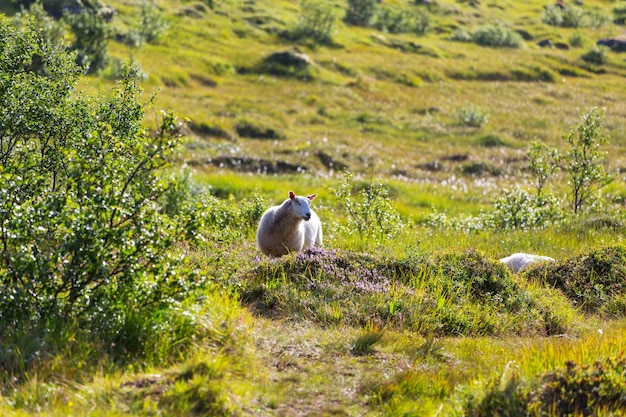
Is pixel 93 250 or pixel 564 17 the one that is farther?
pixel 564 17

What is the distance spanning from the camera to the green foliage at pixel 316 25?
8081 cm

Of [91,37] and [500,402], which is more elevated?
[500,402]

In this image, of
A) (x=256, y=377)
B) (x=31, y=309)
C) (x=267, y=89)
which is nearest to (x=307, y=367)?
(x=256, y=377)

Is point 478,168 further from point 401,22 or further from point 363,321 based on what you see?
point 401,22

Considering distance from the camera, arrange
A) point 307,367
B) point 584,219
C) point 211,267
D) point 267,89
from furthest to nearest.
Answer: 1. point 267,89
2. point 584,219
3. point 211,267
4. point 307,367

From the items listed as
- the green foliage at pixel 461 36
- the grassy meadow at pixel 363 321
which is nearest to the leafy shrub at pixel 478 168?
the grassy meadow at pixel 363 321

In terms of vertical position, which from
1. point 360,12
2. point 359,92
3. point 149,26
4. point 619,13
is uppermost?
point 619,13

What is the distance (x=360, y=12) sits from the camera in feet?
338

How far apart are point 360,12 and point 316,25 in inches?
925

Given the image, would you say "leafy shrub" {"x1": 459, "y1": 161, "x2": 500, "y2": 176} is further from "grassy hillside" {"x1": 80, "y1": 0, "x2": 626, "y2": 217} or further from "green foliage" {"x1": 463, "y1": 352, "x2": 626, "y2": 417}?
"green foliage" {"x1": 463, "y1": 352, "x2": 626, "y2": 417}

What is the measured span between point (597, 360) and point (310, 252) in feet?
16.2

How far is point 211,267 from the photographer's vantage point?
416 inches

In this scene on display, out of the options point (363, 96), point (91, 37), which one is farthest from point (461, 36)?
point (91, 37)

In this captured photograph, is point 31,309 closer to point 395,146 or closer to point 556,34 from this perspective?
point 395,146
